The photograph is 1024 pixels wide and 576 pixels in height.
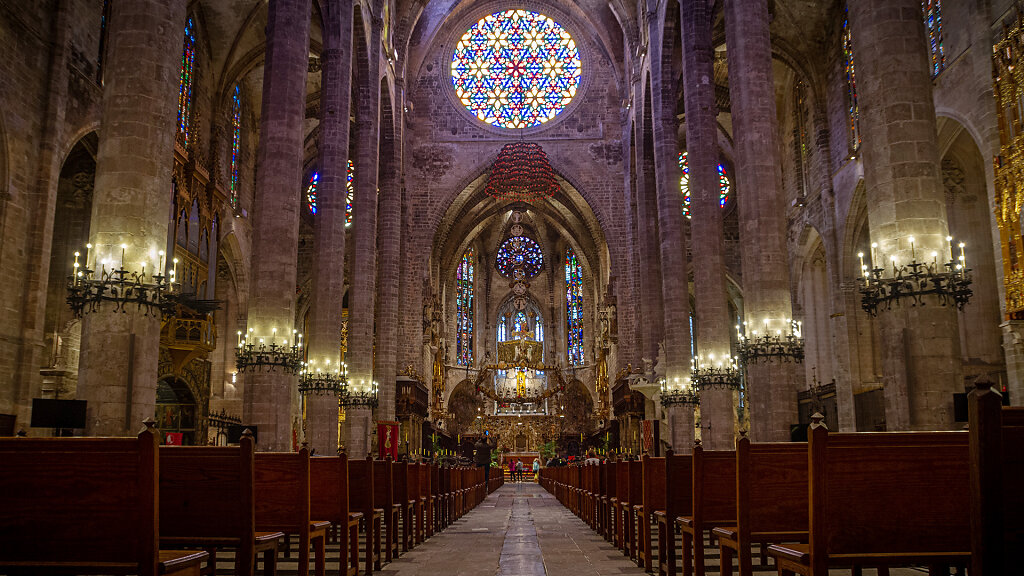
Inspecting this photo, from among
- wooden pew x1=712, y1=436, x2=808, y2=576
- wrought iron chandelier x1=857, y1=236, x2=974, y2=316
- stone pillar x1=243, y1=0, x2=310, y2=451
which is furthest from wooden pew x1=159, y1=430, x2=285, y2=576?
stone pillar x1=243, y1=0, x2=310, y2=451

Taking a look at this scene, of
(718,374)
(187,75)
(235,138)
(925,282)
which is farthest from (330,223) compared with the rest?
(925,282)

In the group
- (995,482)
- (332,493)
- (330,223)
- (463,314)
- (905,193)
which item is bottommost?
(332,493)

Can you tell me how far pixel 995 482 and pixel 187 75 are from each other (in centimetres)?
2474

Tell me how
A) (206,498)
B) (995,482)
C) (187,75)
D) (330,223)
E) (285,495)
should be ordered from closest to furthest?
(995,482), (206,498), (285,495), (330,223), (187,75)

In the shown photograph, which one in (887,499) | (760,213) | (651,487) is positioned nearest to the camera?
(887,499)

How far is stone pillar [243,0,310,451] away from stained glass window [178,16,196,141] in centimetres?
843

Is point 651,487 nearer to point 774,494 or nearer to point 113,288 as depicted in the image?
point 774,494

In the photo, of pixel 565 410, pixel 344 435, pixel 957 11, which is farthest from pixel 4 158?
pixel 565 410

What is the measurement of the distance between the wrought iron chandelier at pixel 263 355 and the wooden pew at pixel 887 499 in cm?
1246

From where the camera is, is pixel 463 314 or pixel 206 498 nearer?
pixel 206 498

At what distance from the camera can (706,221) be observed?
61.6 ft

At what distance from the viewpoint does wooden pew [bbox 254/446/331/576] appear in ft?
17.6

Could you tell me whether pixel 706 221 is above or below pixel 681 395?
above

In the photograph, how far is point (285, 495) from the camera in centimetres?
541
